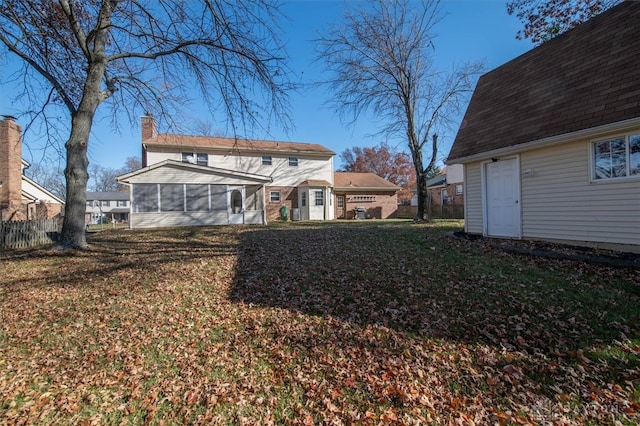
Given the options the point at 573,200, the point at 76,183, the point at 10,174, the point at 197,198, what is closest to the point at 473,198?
the point at 573,200

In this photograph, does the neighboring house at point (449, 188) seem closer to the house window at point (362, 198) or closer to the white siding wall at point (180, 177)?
the house window at point (362, 198)

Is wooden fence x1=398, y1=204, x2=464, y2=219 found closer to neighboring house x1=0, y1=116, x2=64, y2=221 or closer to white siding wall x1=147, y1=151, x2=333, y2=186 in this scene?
white siding wall x1=147, y1=151, x2=333, y2=186

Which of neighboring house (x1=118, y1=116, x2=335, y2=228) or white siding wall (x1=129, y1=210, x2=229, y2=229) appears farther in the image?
neighboring house (x1=118, y1=116, x2=335, y2=228)

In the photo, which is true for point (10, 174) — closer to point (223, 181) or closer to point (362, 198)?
point (223, 181)

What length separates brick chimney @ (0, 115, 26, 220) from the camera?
1711cm

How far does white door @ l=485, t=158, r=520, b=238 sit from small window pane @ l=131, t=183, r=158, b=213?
15.7 meters

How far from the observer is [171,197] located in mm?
17172

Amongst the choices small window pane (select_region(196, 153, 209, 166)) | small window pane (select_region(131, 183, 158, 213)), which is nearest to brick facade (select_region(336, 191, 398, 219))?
small window pane (select_region(196, 153, 209, 166))

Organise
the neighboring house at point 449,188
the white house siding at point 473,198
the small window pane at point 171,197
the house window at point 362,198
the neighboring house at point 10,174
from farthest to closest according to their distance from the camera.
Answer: the neighboring house at point 449,188 < the house window at point 362,198 < the neighboring house at point 10,174 < the small window pane at point 171,197 < the white house siding at point 473,198

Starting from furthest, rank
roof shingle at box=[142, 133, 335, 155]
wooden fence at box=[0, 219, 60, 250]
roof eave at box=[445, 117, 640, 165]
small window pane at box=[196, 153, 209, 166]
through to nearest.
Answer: small window pane at box=[196, 153, 209, 166] → roof shingle at box=[142, 133, 335, 155] → wooden fence at box=[0, 219, 60, 250] → roof eave at box=[445, 117, 640, 165]

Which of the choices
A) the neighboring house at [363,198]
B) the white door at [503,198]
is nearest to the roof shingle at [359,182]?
the neighboring house at [363,198]

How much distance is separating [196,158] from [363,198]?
13270 mm

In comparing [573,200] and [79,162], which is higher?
[79,162]

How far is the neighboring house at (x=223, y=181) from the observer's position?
1678 centimetres
